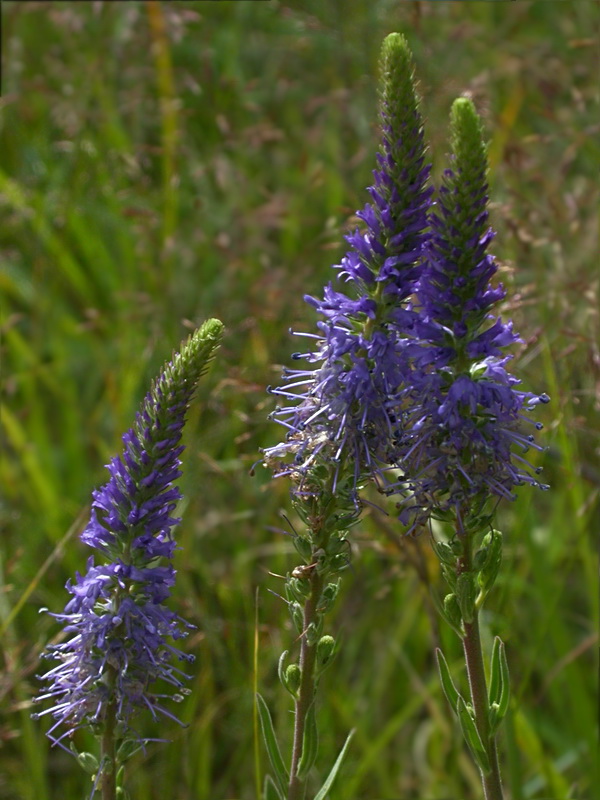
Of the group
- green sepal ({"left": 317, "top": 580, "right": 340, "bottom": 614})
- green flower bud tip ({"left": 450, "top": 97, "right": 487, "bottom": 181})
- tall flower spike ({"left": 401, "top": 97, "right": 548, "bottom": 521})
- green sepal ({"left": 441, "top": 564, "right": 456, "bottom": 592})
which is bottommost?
green sepal ({"left": 441, "top": 564, "right": 456, "bottom": 592})

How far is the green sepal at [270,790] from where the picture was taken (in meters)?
2.59

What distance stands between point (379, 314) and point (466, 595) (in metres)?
0.73

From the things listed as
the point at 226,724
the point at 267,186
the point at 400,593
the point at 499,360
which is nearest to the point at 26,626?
the point at 226,724

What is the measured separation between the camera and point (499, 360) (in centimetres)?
226

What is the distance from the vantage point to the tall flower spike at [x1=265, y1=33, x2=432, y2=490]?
2.22m

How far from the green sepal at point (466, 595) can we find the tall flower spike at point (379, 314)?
333 mm

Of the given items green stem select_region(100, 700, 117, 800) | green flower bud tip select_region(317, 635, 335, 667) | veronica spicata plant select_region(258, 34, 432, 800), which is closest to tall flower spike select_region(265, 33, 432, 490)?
veronica spicata plant select_region(258, 34, 432, 800)

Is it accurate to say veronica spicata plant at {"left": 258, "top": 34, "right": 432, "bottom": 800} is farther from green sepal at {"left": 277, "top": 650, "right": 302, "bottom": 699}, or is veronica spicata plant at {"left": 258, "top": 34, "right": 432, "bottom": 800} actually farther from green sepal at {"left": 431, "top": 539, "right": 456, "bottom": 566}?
green sepal at {"left": 431, "top": 539, "right": 456, "bottom": 566}

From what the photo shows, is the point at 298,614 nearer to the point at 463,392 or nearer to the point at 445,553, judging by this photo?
the point at 445,553

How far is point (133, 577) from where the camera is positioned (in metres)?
2.28

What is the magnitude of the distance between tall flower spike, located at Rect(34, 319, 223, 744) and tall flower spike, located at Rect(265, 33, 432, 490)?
0.28m

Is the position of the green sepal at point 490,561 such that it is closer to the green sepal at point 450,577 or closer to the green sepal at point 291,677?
the green sepal at point 450,577

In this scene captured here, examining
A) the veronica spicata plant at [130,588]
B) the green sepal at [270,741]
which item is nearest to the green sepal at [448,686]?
the green sepal at [270,741]

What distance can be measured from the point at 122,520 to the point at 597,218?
131 inches
